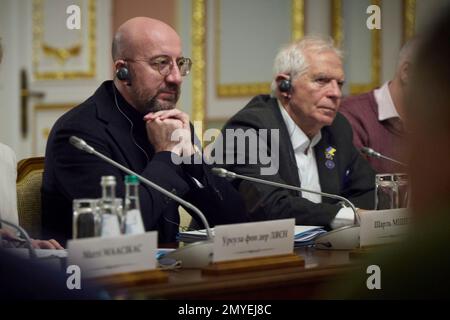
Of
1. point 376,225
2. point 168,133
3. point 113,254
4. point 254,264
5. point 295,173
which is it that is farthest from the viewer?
point 295,173

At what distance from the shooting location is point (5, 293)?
0.62 meters

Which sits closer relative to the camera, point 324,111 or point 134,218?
point 134,218

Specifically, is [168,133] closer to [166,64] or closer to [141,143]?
[141,143]

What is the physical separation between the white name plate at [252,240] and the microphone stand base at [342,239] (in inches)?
10.8

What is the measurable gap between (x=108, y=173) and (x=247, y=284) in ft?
2.37

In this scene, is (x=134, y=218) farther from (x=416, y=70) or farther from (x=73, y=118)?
(x=416, y=70)

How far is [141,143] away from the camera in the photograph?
2.38m

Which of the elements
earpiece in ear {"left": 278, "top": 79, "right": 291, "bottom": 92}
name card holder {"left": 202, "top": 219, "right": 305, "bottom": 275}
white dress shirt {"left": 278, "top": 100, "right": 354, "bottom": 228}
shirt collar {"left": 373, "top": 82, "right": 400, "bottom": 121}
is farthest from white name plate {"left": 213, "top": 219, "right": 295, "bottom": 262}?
shirt collar {"left": 373, "top": 82, "right": 400, "bottom": 121}

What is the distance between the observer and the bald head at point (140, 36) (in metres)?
2.47

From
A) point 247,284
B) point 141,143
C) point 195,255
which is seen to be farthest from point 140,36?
point 247,284

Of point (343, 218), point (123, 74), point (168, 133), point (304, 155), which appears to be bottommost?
point (343, 218)

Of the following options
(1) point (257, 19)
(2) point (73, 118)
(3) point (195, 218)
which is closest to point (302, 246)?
(3) point (195, 218)

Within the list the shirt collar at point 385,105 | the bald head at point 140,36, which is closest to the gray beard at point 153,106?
the bald head at point 140,36
